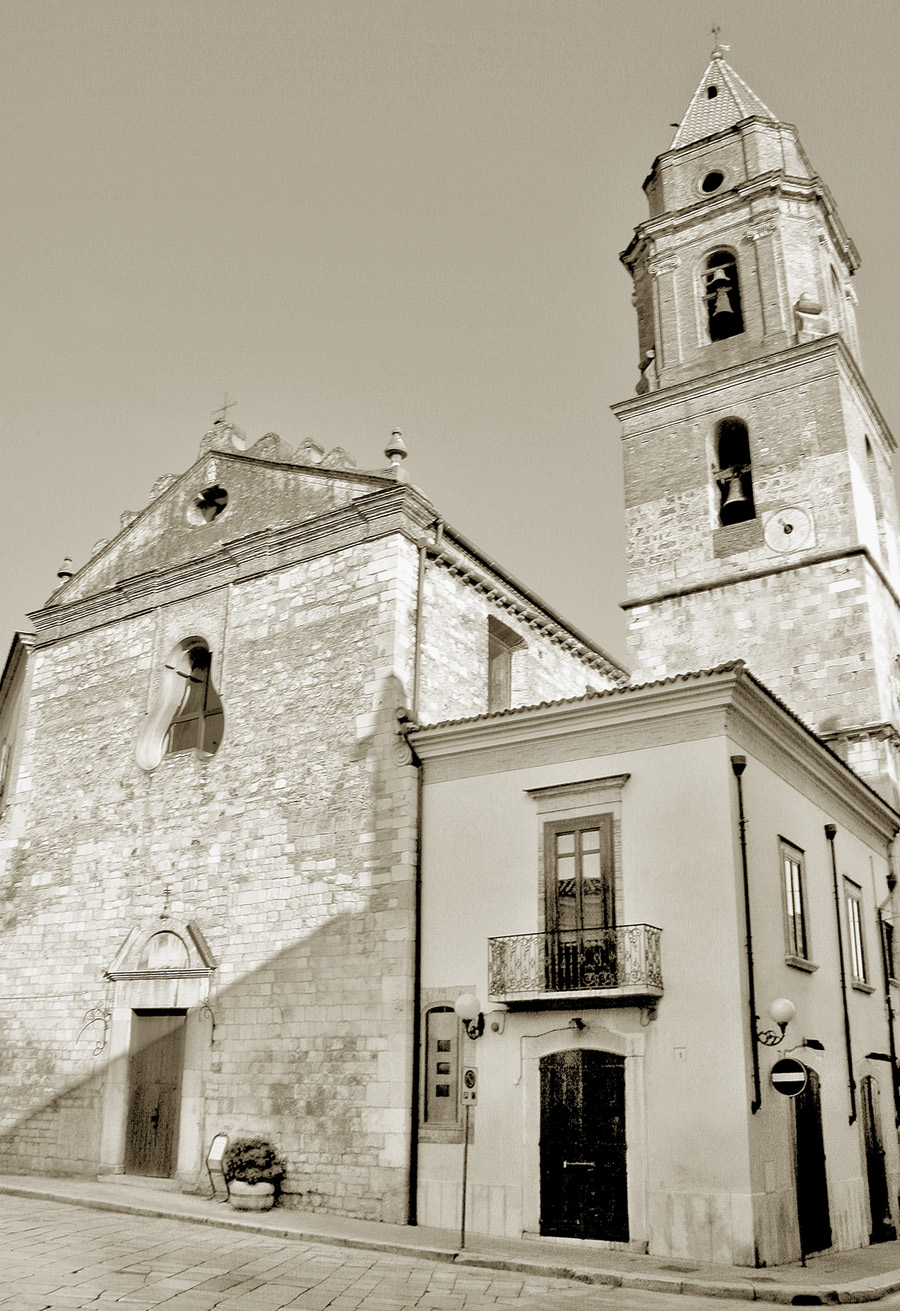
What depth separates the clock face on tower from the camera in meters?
22.1

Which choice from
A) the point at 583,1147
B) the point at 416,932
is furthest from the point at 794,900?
the point at 416,932

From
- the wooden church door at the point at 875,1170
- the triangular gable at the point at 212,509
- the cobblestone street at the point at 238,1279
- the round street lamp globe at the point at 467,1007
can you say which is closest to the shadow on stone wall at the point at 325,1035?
the round street lamp globe at the point at 467,1007

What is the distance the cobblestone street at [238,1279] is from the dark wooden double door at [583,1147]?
169cm

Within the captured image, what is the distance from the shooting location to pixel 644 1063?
12.9 meters

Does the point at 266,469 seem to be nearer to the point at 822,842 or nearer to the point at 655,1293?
the point at 822,842

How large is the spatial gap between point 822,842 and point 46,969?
12.6m

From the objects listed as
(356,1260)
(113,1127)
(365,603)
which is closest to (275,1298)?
(356,1260)

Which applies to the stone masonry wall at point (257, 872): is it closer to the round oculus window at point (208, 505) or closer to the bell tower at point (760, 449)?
the round oculus window at point (208, 505)

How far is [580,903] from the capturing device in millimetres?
14016

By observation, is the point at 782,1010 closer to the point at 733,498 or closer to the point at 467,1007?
the point at 467,1007

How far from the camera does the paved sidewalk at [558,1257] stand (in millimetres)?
10781

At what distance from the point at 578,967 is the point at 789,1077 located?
2.64 meters

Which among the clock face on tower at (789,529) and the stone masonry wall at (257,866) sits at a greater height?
→ the clock face on tower at (789,529)

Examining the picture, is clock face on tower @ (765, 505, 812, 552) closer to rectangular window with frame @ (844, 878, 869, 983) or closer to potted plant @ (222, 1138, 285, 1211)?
rectangular window with frame @ (844, 878, 869, 983)
